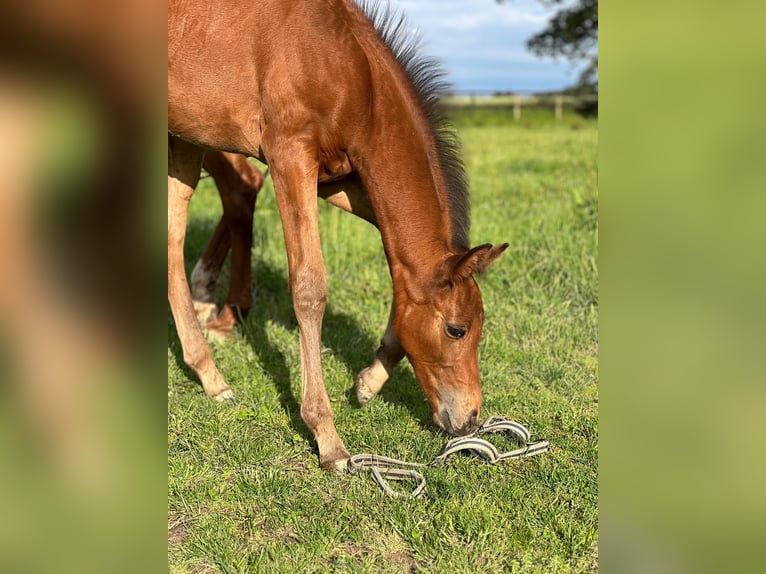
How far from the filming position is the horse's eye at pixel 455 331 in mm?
3738

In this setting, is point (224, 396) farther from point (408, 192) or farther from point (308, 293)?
point (408, 192)

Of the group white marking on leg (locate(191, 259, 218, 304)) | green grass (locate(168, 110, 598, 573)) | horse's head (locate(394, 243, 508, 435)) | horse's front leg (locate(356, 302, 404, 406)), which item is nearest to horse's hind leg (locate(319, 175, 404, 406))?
horse's front leg (locate(356, 302, 404, 406))

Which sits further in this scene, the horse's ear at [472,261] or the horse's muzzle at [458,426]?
the horse's muzzle at [458,426]

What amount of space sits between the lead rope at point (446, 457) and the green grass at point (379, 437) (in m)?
0.06

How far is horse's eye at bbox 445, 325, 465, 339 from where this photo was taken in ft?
12.3

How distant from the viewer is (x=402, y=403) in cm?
444

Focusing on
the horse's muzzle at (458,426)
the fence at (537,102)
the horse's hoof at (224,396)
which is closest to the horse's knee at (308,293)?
the horse's muzzle at (458,426)

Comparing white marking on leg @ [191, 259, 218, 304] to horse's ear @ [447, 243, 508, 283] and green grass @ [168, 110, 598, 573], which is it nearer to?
green grass @ [168, 110, 598, 573]
